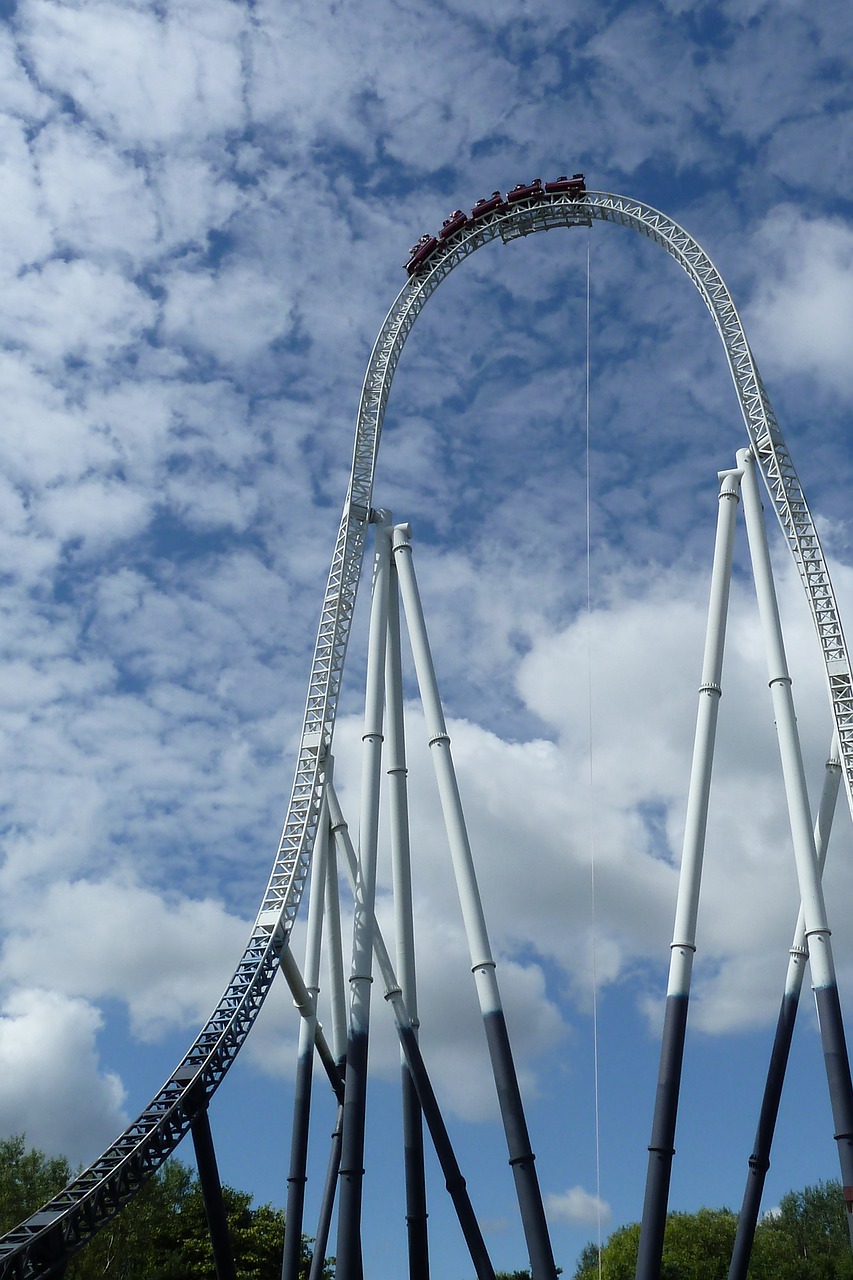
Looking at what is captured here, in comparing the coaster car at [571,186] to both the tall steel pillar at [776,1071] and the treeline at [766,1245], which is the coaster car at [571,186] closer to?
the tall steel pillar at [776,1071]

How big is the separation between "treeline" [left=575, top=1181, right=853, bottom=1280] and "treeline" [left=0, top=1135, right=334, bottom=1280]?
46.6 ft

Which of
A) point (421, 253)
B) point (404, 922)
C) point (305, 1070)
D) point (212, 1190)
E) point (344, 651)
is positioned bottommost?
point (212, 1190)

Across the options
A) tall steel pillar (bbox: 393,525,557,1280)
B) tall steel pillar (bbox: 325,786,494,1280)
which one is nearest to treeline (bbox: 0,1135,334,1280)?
tall steel pillar (bbox: 325,786,494,1280)

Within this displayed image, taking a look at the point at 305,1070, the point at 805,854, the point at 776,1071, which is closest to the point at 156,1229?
the point at 305,1070

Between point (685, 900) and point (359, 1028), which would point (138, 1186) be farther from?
point (685, 900)

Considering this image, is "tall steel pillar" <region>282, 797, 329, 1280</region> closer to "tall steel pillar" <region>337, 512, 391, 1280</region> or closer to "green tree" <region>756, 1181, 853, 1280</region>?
"tall steel pillar" <region>337, 512, 391, 1280</region>

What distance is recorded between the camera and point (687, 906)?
2211 cm

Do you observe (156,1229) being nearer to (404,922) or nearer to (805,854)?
(404,922)

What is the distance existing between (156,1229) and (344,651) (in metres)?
23.6

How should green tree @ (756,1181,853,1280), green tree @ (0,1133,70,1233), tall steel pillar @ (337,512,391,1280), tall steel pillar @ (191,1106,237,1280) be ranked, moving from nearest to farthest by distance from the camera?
tall steel pillar @ (337,512,391,1280) → tall steel pillar @ (191,1106,237,1280) → green tree @ (0,1133,70,1233) → green tree @ (756,1181,853,1280)

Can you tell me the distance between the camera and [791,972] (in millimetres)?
23891

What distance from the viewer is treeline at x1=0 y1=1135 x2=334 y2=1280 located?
37844 millimetres

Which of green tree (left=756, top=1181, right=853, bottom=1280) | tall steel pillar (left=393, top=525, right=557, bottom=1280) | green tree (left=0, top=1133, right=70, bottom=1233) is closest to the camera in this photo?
tall steel pillar (left=393, top=525, right=557, bottom=1280)

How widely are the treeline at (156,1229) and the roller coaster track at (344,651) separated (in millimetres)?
16521
